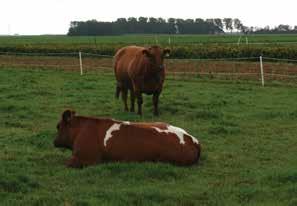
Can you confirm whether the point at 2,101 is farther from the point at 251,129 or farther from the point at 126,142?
the point at 126,142

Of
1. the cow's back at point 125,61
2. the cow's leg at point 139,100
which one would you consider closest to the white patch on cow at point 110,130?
the cow's leg at point 139,100

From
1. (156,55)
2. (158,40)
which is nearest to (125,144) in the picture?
(156,55)

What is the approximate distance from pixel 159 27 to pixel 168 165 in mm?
112663

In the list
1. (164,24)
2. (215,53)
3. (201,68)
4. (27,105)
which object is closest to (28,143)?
(27,105)

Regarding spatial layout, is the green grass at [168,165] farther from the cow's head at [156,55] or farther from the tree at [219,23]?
the tree at [219,23]

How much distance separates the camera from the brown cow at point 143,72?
12797 millimetres

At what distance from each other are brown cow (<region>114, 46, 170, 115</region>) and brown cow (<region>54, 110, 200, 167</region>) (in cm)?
475

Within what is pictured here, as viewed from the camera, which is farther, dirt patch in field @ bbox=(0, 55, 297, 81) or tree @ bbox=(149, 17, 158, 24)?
tree @ bbox=(149, 17, 158, 24)

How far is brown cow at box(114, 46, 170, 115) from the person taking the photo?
12.8 metres

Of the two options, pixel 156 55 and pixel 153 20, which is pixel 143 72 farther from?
pixel 153 20

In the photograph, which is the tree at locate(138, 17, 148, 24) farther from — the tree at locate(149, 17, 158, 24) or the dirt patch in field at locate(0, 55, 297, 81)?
the dirt patch in field at locate(0, 55, 297, 81)

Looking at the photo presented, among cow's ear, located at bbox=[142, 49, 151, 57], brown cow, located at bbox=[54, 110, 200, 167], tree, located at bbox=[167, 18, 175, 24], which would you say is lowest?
brown cow, located at bbox=[54, 110, 200, 167]

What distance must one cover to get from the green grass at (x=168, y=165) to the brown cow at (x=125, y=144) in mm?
257

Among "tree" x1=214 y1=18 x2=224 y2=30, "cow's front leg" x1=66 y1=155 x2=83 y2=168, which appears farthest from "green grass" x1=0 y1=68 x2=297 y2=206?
"tree" x1=214 y1=18 x2=224 y2=30
